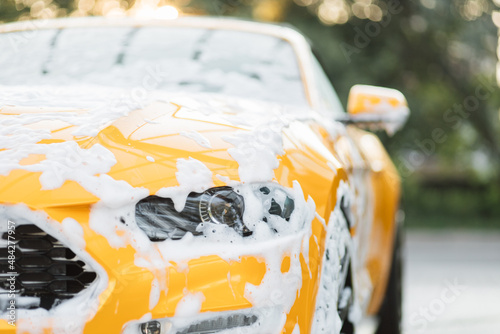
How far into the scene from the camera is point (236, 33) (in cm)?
354

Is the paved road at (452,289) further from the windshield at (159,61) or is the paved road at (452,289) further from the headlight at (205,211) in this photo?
the headlight at (205,211)

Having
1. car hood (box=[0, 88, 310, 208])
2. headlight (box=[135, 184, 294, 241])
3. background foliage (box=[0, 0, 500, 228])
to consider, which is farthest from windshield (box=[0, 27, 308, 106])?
background foliage (box=[0, 0, 500, 228])

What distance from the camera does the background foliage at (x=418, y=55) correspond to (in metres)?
13.3

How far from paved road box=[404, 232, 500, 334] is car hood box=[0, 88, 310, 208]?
2.84 m

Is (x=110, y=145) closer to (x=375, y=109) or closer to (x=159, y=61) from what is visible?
(x=159, y=61)

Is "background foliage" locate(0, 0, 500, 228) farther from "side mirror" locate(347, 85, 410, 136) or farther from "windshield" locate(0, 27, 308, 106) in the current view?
"side mirror" locate(347, 85, 410, 136)

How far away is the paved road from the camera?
4.87m

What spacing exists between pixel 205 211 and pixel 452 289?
5.00 m


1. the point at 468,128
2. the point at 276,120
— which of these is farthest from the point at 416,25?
the point at 276,120

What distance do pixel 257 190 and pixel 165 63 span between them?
1399 mm

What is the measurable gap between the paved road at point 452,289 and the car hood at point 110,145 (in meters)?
2.84

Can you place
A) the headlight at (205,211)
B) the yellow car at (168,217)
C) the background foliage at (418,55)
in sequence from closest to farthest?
the yellow car at (168,217), the headlight at (205,211), the background foliage at (418,55)

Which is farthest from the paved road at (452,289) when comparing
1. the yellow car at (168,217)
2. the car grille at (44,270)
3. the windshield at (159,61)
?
the car grille at (44,270)

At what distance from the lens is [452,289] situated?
21.2 ft
